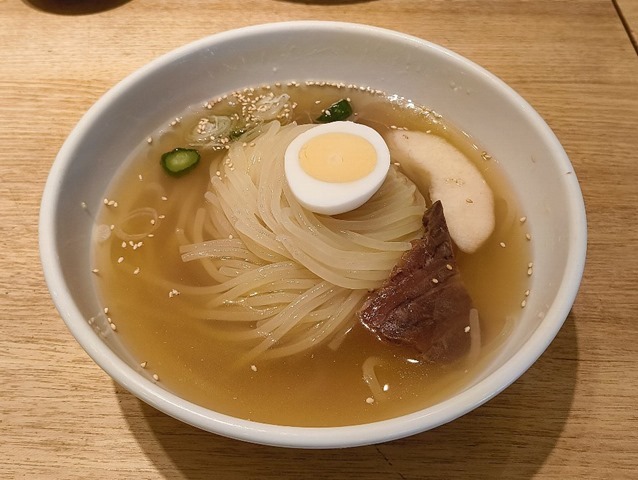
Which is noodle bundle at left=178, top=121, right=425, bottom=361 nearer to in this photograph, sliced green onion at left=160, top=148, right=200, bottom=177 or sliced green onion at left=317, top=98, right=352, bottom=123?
sliced green onion at left=160, top=148, right=200, bottom=177

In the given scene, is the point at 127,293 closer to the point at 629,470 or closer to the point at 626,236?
the point at 629,470

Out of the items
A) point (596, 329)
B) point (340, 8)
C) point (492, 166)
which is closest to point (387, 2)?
point (340, 8)

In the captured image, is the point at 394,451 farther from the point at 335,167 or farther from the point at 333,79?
the point at 333,79

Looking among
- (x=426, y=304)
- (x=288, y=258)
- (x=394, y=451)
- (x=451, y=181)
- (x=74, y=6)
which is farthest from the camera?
(x=74, y=6)

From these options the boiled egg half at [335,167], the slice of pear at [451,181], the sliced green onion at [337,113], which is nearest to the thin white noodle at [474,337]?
the slice of pear at [451,181]

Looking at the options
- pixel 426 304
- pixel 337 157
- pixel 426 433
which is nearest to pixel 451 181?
pixel 337 157

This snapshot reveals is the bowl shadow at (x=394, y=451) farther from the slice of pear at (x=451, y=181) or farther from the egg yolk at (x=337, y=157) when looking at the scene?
the egg yolk at (x=337, y=157)
